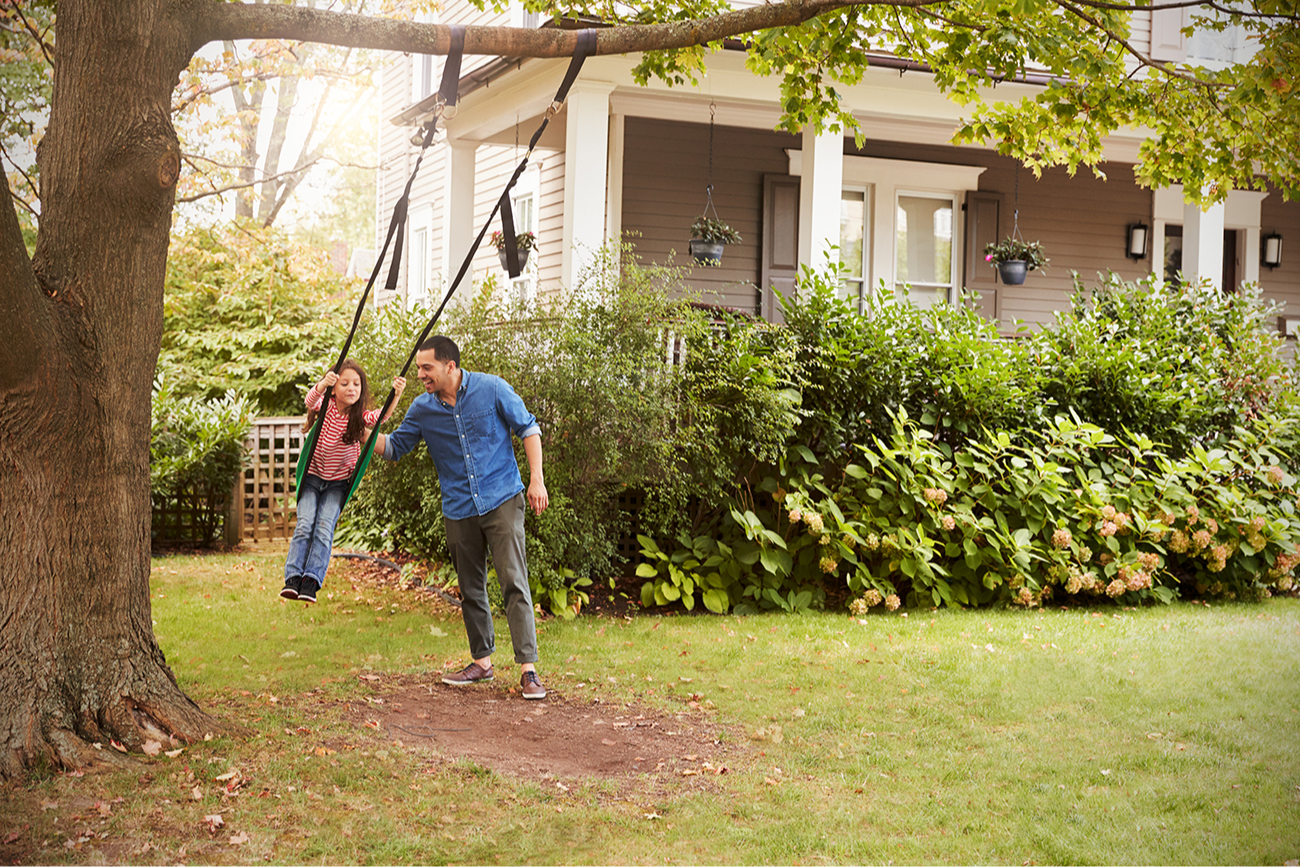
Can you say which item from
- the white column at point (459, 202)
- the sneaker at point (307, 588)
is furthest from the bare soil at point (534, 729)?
the white column at point (459, 202)

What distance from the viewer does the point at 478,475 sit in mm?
6176

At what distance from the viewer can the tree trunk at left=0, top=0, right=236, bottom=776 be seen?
4.43 meters

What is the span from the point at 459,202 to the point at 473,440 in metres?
7.97

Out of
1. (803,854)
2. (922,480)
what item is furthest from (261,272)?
(803,854)

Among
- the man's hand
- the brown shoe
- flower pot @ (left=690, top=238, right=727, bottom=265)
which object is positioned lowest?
the brown shoe

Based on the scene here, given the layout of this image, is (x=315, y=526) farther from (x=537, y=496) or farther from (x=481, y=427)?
(x=537, y=496)

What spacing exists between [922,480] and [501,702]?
15.1ft

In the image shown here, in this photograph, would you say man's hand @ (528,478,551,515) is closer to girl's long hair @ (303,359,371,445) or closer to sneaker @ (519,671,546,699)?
sneaker @ (519,671,546,699)

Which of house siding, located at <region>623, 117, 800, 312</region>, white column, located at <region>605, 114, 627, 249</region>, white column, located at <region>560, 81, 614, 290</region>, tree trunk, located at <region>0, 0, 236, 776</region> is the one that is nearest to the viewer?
tree trunk, located at <region>0, 0, 236, 776</region>

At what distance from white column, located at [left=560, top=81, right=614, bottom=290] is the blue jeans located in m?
4.39

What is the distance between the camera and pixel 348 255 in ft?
140

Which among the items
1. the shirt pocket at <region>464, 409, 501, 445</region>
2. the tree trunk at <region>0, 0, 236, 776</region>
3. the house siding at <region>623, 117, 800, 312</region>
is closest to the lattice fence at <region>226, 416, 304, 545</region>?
the house siding at <region>623, 117, 800, 312</region>

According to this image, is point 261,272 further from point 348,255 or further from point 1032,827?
point 348,255

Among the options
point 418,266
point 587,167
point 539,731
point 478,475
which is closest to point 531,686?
point 539,731
